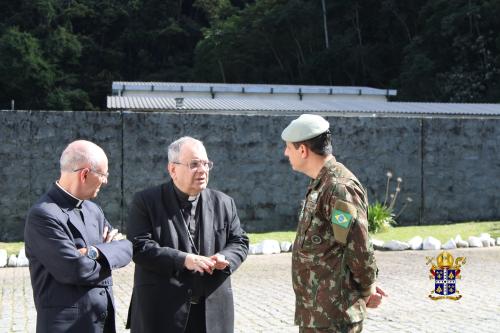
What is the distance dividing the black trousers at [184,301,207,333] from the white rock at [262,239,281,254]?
8046 mm

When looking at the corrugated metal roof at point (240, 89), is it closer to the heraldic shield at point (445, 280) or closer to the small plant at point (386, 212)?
the small plant at point (386, 212)

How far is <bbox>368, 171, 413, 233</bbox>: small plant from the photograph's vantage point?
46.4ft

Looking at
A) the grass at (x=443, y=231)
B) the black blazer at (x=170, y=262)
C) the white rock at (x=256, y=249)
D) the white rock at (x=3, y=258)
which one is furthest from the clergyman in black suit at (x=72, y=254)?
the grass at (x=443, y=231)

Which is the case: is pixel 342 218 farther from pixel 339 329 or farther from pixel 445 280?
pixel 445 280

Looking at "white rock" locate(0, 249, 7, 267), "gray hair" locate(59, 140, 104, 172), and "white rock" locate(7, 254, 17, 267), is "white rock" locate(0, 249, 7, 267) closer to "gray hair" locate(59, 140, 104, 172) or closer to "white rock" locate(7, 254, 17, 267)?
"white rock" locate(7, 254, 17, 267)

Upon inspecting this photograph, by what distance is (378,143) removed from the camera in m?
A: 15.4

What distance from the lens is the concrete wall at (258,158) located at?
521 inches

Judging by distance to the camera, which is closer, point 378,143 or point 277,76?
point 378,143

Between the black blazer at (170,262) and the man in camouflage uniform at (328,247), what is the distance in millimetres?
659

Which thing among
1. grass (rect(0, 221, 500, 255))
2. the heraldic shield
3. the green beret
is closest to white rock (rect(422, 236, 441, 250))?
grass (rect(0, 221, 500, 255))

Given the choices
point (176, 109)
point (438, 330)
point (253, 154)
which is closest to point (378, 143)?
point (253, 154)

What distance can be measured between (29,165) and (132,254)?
9721mm

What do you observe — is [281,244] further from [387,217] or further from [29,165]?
[29,165]

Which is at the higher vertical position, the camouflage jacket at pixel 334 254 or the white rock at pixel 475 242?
the camouflage jacket at pixel 334 254
